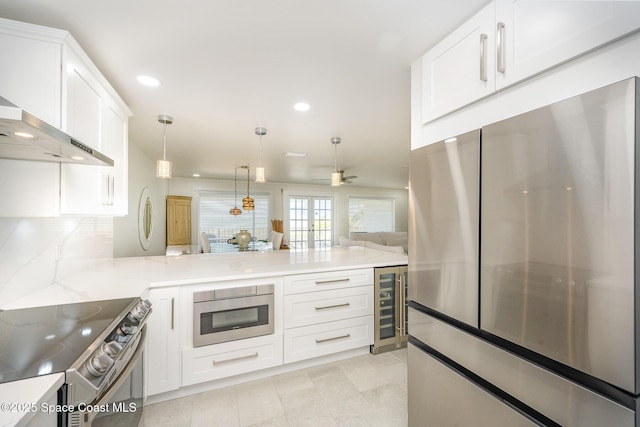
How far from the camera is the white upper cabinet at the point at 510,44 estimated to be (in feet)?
2.54

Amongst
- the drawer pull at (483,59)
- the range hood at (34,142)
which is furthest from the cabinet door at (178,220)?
the drawer pull at (483,59)

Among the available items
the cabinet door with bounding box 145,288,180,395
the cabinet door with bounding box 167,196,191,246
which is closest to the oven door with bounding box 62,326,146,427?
the cabinet door with bounding box 145,288,180,395

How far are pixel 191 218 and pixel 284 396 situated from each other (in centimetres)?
605

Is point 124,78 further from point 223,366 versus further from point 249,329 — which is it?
point 223,366

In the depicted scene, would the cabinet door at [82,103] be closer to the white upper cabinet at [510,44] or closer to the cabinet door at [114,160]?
the cabinet door at [114,160]

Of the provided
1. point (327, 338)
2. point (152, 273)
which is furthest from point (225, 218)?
point (327, 338)

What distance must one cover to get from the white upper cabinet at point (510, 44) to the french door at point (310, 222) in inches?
260

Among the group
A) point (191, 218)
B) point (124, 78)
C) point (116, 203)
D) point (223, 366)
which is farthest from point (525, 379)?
point (191, 218)

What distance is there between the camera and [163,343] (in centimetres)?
178

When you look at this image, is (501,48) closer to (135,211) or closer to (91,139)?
(91,139)

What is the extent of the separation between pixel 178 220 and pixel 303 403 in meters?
5.83

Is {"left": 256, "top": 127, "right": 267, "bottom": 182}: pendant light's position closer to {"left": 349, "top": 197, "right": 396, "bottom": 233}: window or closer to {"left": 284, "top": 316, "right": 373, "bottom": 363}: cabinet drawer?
{"left": 284, "top": 316, "right": 373, "bottom": 363}: cabinet drawer

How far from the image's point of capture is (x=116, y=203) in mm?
1924

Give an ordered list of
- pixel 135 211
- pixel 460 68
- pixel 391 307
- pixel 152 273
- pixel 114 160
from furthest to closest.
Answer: pixel 135 211 < pixel 391 307 < pixel 152 273 < pixel 114 160 < pixel 460 68
